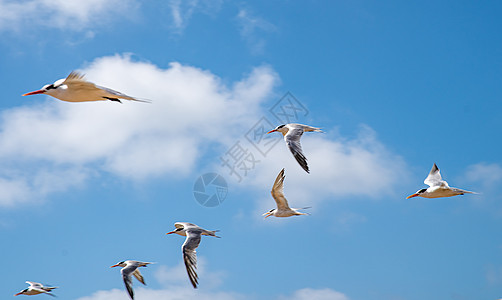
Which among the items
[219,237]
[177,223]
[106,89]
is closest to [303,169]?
[219,237]

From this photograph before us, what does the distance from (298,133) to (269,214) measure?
297cm

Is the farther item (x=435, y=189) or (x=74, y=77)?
(x=435, y=189)

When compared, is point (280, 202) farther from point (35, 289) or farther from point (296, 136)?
point (35, 289)

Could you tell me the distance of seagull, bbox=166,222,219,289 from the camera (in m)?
14.1

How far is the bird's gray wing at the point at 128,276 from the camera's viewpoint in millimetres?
15672

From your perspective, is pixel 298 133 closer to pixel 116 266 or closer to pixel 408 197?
pixel 408 197

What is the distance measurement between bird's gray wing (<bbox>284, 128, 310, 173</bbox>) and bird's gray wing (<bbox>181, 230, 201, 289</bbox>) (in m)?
3.54

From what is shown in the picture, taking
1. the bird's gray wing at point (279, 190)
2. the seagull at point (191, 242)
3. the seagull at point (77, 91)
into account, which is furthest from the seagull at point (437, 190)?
the seagull at point (77, 91)

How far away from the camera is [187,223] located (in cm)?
1648

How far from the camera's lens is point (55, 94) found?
10.9 meters

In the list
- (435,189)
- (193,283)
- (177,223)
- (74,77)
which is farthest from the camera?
(177,223)

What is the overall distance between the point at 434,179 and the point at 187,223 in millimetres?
7419

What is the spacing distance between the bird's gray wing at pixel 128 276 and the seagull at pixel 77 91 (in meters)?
6.65

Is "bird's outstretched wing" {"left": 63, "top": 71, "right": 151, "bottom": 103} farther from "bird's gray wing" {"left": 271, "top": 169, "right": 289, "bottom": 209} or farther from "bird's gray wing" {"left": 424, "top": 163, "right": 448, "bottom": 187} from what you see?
"bird's gray wing" {"left": 424, "top": 163, "right": 448, "bottom": 187}
